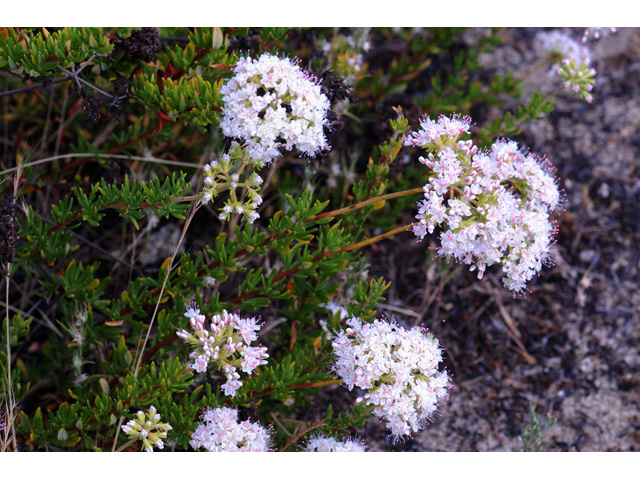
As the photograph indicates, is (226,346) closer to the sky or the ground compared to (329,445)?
closer to the sky

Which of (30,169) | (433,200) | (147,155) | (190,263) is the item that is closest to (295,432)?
(190,263)

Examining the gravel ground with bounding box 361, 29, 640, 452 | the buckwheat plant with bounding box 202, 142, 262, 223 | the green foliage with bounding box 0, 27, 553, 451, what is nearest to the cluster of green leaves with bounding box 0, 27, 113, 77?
the green foliage with bounding box 0, 27, 553, 451

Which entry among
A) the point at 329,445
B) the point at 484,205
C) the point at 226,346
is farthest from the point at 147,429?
the point at 484,205

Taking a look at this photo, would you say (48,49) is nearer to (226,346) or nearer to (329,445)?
(226,346)

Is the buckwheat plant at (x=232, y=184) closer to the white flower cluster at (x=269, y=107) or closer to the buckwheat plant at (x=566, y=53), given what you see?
the white flower cluster at (x=269, y=107)

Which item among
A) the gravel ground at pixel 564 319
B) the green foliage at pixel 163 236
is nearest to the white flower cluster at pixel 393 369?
the green foliage at pixel 163 236

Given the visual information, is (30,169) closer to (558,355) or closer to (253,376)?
(253,376)
